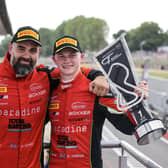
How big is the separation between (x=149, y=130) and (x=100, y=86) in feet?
1.63

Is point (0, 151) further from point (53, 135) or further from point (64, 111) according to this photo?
point (64, 111)

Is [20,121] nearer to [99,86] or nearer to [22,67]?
[22,67]

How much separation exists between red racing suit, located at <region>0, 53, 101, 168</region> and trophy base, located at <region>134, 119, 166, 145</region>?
76cm

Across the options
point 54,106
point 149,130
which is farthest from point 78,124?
point 149,130

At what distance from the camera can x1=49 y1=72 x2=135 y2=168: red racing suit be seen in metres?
2.13

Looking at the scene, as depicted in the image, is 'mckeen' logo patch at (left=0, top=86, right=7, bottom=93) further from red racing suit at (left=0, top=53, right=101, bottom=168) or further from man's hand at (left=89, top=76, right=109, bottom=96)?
man's hand at (left=89, top=76, right=109, bottom=96)

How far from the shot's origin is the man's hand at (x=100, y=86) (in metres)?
2.12

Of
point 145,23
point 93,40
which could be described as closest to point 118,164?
point 93,40

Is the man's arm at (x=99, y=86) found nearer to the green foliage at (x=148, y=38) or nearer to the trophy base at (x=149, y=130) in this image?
the trophy base at (x=149, y=130)

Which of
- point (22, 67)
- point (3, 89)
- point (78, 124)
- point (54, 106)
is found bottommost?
point (78, 124)

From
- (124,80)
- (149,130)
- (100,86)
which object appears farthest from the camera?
(100,86)

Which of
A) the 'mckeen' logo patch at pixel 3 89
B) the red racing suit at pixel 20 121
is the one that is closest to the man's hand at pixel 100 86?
the red racing suit at pixel 20 121

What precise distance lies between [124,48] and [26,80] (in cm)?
77

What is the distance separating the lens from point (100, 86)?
2119 millimetres
